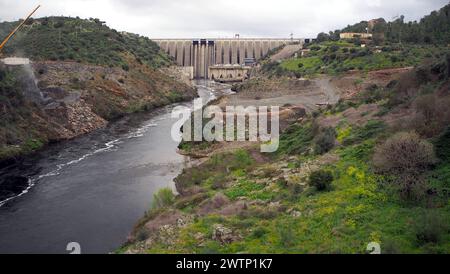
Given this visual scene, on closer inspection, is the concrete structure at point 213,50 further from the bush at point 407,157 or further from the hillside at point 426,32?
the bush at point 407,157

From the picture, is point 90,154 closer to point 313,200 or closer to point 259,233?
point 313,200

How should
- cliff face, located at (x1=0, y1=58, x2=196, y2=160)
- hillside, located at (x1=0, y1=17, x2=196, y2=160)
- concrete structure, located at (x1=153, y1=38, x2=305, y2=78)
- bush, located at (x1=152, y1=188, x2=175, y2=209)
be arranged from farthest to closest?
concrete structure, located at (x1=153, y1=38, x2=305, y2=78) < hillside, located at (x1=0, y1=17, x2=196, y2=160) < cliff face, located at (x1=0, y1=58, x2=196, y2=160) < bush, located at (x1=152, y1=188, x2=175, y2=209)

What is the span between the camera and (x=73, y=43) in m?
74.8

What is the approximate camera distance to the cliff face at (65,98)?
42.8 metres

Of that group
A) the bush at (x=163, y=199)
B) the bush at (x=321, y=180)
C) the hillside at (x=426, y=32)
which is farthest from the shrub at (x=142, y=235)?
the hillside at (x=426, y=32)

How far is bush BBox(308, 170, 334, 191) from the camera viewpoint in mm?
21609

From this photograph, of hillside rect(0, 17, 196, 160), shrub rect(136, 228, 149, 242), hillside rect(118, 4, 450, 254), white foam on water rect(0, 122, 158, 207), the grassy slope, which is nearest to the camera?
hillside rect(118, 4, 450, 254)

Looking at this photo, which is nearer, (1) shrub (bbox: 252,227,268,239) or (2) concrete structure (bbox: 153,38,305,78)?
(1) shrub (bbox: 252,227,268,239)

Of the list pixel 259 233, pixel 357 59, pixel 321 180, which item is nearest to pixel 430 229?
pixel 259 233

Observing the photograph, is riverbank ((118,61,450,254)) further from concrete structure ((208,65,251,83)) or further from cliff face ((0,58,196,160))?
concrete structure ((208,65,251,83))

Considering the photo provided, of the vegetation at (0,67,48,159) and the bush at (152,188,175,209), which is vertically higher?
the vegetation at (0,67,48,159)

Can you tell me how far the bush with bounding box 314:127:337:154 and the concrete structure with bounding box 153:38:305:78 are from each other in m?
93.6

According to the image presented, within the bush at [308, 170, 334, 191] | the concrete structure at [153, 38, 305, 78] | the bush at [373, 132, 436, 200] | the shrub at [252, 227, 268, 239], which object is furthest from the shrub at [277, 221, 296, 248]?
the concrete structure at [153, 38, 305, 78]

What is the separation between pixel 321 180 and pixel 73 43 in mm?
62221
